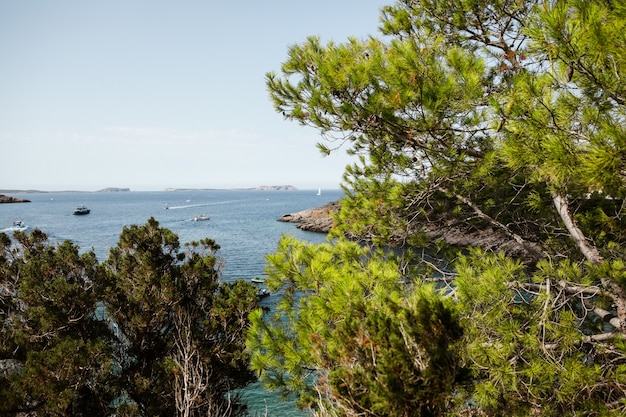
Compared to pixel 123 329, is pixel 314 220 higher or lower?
lower

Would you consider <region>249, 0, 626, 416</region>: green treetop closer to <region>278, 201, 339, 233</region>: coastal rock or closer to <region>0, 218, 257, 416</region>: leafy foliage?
<region>0, 218, 257, 416</region>: leafy foliage

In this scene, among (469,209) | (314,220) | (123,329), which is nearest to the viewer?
(469,209)

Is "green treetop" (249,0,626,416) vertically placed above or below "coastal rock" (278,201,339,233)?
above

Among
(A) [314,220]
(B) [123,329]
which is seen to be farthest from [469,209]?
(A) [314,220]

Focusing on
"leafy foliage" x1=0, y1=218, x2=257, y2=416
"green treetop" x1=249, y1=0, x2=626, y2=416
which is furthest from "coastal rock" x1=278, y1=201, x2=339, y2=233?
"green treetop" x1=249, y1=0, x2=626, y2=416

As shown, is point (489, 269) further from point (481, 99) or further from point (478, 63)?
point (478, 63)

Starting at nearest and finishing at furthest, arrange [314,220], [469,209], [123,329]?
1. [469,209]
2. [123,329]
3. [314,220]

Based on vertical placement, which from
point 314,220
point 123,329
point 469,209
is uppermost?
point 469,209

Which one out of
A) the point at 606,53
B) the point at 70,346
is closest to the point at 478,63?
the point at 606,53

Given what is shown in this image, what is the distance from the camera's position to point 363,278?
12.2 feet

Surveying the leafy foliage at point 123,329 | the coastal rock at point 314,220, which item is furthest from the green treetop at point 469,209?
the coastal rock at point 314,220

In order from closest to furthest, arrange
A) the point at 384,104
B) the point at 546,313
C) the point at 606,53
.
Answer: the point at 606,53
the point at 546,313
the point at 384,104

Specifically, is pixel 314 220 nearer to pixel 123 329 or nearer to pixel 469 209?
pixel 123 329

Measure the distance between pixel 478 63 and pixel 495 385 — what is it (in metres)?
3.17
